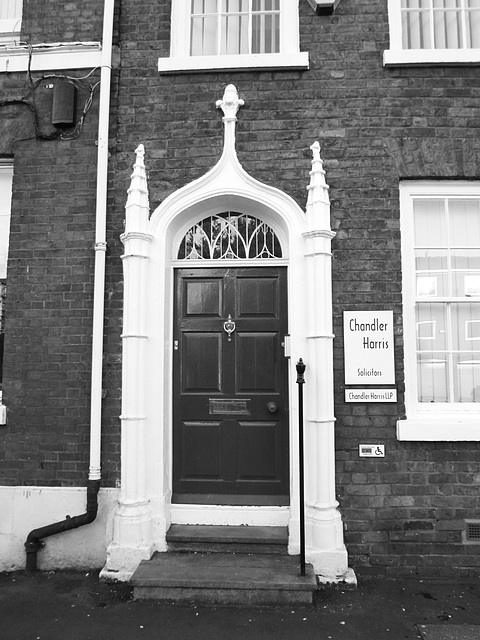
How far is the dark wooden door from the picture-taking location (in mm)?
4531

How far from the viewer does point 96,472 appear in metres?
4.36

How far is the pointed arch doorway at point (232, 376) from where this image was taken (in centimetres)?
454

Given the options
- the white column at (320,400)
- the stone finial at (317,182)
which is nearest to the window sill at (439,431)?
the white column at (320,400)

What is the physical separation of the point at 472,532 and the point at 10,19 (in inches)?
263

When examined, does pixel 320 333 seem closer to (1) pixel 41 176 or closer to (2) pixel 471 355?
(2) pixel 471 355

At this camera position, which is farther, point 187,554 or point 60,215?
point 60,215

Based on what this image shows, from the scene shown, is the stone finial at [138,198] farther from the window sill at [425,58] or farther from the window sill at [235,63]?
the window sill at [425,58]

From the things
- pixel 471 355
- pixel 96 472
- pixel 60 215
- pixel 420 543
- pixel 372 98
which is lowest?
pixel 420 543

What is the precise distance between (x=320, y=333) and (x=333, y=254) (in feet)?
2.52

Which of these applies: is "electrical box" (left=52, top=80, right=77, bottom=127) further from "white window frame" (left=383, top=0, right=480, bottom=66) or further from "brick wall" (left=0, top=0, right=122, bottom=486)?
"white window frame" (left=383, top=0, right=480, bottom=66)

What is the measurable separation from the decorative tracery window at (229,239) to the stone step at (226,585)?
2708mm

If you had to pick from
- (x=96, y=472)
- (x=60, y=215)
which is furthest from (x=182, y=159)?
(x=96, y=472)

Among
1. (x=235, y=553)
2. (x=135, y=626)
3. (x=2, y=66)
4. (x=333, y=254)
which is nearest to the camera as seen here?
(x=135, y=626)

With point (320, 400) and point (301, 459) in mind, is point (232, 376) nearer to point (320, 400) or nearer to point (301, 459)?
point (320, 400)
